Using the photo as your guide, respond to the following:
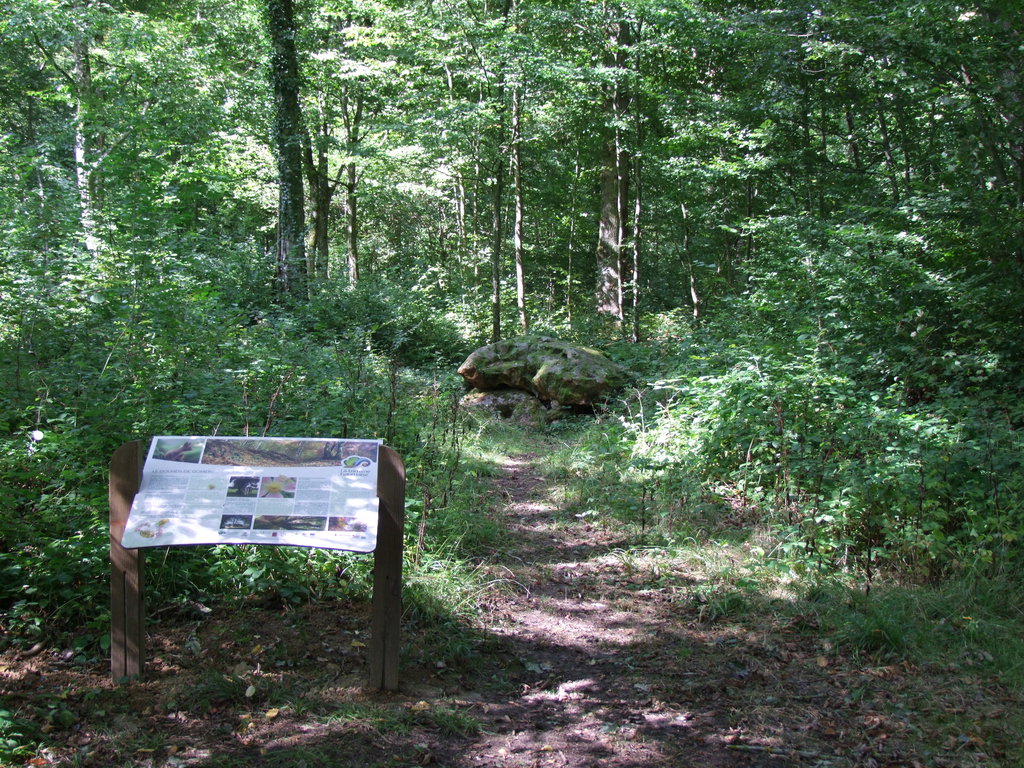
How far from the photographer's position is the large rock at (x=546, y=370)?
1090 centimetres

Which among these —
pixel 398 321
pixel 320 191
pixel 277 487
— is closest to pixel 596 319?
pixel 398 321

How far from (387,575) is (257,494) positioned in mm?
764

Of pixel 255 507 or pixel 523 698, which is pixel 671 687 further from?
pixel 255 507

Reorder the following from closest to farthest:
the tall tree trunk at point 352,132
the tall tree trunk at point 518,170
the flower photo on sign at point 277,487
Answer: the flower photo on sign at point 277,487 → the tall tree trunk at point 518,170 → the tall tree trunk at point 352,132

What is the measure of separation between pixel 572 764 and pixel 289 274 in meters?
12.2

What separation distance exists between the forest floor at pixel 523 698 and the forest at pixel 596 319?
140 mm

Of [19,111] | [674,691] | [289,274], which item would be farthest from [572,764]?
[19,111]

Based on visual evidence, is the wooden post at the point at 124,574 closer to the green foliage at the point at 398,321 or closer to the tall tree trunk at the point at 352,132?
the green foliage at the point at 398,321

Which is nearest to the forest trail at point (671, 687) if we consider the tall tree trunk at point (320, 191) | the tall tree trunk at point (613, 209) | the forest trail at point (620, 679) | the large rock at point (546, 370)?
the forest trail at point (620, 679)

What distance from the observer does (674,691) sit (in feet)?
11.7

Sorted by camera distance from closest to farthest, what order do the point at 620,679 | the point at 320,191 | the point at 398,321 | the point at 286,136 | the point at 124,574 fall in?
1. the point at 124,574
2. the point at 620,679
3. the point at 286,136
4. the point at 398,321
5. the point at 320,191

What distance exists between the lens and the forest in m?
4.18

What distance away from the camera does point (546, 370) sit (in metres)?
11.3

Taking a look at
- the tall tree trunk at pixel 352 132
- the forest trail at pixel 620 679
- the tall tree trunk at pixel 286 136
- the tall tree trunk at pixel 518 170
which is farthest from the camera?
the tall tree trunk at pixel 352 132
